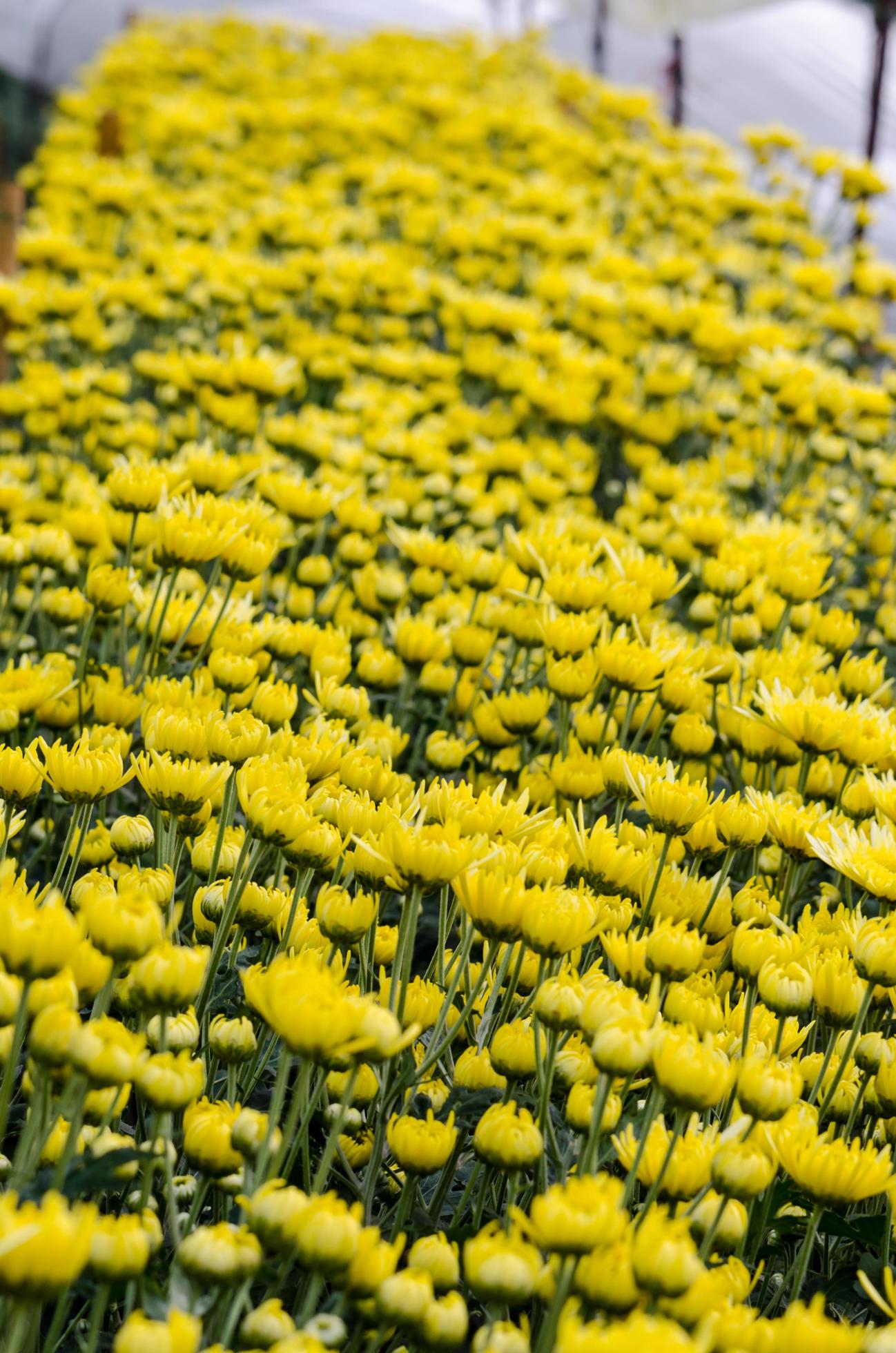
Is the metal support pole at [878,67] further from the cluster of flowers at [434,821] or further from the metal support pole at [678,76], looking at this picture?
the cluster of flowers at [434,821]

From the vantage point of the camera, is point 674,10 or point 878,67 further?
point 674,10

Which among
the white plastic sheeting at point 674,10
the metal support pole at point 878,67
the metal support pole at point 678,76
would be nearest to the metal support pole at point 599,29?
the white plastic sheeting at point 674,10

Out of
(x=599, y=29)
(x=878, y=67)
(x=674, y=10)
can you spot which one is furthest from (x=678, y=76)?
(x=878, y=67)

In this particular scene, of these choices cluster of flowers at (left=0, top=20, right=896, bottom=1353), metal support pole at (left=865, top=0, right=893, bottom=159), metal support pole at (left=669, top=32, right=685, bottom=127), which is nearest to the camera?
cluster of flowers at (left=0, top=20, right=896, bottom=1353)

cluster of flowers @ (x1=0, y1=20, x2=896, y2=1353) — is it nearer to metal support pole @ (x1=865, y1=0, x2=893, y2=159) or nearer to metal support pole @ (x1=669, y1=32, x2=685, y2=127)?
metal support pole @ (x1=865, y1=0, x2=893, y2=159)

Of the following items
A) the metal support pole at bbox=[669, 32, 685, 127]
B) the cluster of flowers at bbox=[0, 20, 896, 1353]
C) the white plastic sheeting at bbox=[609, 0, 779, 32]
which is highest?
the white plastic sheeting at bbox=[609, 0, 779, 32]

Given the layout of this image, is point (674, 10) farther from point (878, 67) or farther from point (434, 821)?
point (434, 821)

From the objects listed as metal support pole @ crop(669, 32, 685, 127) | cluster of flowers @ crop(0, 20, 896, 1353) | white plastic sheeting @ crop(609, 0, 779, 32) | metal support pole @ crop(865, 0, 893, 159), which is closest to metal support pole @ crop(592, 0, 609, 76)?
white plastic sheeting @ crop(609, 0, 779, 32)

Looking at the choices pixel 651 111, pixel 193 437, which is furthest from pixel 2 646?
pixel 651 111

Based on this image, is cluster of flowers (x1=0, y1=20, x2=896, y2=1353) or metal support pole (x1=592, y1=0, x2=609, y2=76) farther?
metal support pole (x1=592, y1=0, x2=609, y2=76)
